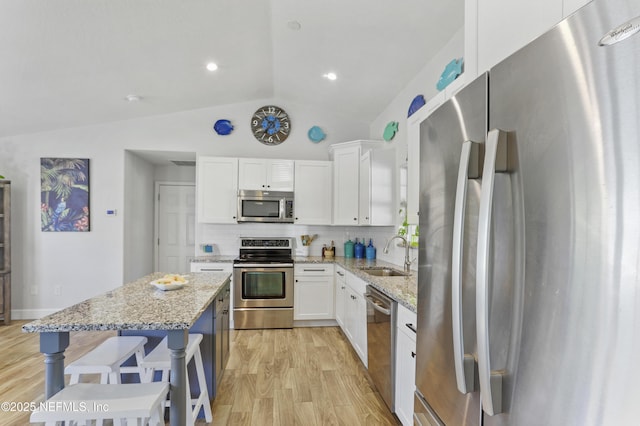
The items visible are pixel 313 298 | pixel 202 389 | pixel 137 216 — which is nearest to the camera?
pixel 202 389

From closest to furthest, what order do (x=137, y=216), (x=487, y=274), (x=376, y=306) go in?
(x=487, y=274), (x=376, y=306), (x=137, y=216)

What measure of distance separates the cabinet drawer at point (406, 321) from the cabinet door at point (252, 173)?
111 inches

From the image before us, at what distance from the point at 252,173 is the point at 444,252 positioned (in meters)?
3.62

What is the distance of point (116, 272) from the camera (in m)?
4.35

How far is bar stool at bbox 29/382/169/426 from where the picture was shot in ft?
4.09

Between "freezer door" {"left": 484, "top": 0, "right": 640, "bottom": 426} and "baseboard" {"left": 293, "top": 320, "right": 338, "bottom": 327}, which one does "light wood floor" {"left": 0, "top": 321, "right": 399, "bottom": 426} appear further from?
"freezer door" {"left": 484, "top": 0, "right": 640, "bottom": 426}

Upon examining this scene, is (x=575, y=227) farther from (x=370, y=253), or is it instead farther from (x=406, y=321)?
(x=370, y=253)

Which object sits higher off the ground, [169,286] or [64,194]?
[64,194]

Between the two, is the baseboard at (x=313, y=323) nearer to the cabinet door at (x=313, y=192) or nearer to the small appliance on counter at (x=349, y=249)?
the small appliance on counter at (x=349, y=249)

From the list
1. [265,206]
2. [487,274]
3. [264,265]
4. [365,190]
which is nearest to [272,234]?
[265,206]

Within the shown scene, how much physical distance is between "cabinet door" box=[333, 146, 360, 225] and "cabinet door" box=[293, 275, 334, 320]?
845 mm

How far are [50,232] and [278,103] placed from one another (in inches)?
140

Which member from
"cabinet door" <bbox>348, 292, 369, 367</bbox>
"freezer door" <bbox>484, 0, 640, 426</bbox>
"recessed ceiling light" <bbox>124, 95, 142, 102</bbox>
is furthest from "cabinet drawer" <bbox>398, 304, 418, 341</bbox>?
"recessed ceiling light" <bbox>124, 95, 142, 102</bbox>

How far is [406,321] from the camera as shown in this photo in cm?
191
